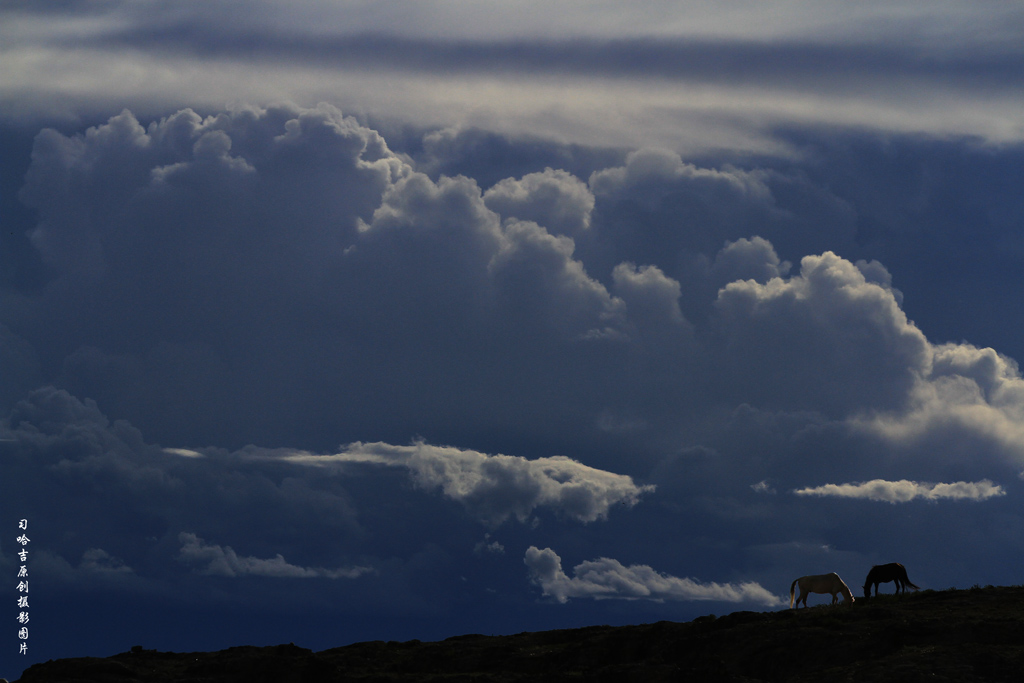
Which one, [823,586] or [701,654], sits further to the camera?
[823,586]

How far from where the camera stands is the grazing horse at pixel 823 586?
187ft

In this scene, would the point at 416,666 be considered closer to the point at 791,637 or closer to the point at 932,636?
the point at 791,637

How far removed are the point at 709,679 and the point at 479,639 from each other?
19564 millimetres

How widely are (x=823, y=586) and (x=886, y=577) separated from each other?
4538 millimetres

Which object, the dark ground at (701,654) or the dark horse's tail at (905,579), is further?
the dark horse's tail at (905,579)

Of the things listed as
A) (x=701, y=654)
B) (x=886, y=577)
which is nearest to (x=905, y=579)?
(x=886, y=577)

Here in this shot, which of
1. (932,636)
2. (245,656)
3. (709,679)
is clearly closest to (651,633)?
(709,679)

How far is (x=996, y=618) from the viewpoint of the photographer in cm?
4691

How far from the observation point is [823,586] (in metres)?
57.4

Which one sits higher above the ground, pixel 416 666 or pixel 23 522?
pixel 23 522

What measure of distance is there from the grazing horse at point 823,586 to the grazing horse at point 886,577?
2394 mm

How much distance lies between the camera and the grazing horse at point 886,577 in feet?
192

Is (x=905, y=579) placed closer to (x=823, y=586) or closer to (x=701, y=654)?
(x=823, y=586)

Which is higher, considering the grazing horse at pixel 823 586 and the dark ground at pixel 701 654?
the grazing horse at pixel 823 586
